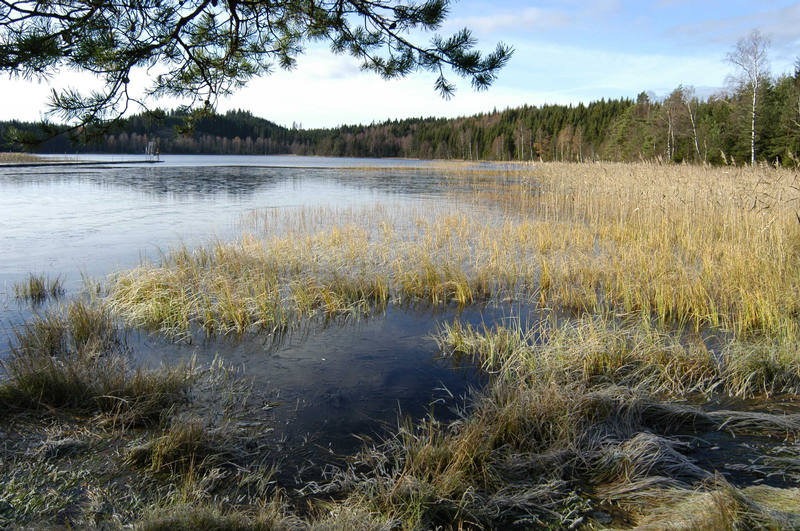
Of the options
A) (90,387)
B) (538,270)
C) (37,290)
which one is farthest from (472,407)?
(37,290)

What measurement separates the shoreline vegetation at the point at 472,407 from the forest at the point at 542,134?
1.91 metres

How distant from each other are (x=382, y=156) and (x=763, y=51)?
86.4m

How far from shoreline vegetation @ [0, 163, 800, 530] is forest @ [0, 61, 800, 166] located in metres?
1.91

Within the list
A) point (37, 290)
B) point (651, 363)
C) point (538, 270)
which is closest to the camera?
point (651, 363)

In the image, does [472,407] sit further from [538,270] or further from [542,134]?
[542,134]

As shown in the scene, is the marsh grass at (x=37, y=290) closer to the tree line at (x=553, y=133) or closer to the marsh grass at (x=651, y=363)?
the tree line at (x=553, y=133)

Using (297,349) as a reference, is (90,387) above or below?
above

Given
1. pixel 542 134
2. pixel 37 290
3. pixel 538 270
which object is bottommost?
pixel 37 290

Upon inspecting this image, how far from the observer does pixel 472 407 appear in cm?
394

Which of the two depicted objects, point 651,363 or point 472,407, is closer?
point 472,407

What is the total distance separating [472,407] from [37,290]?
654 cm

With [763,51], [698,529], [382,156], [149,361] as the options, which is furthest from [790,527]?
[382,156]

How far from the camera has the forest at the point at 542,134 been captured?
19.6 ft

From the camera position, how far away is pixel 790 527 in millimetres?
2104
